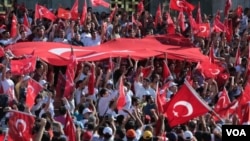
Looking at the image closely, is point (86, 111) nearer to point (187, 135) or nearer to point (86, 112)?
point (86, 112)

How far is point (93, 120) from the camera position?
13.6m

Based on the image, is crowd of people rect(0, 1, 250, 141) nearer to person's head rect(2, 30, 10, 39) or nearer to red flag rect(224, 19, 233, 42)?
person's head rect(2, 30, 10, 39)

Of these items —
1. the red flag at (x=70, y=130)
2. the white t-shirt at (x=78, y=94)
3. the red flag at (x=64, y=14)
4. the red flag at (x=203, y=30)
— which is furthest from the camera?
the red flag at (x=203, y=30)

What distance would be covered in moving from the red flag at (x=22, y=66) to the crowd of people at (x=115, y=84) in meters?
0.12

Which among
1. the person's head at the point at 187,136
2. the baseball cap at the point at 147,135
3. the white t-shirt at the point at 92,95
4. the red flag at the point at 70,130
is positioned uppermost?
the red flag at the point at 70,130

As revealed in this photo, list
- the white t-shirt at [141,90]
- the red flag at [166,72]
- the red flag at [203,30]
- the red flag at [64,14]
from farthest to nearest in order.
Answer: the red flag at [203,30] < the red flag at [64,14] < the red flag at [166,72] < the white t-shirt at [141,90]

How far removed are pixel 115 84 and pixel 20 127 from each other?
6.35 m

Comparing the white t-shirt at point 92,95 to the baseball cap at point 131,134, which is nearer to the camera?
the baseball cap at point 131,134

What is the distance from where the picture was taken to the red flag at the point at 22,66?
15656mm

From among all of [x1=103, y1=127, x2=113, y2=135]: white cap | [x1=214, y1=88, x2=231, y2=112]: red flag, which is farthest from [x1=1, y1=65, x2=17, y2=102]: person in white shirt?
[x1=214, y1=88, x2=231, y2=112]: red flag

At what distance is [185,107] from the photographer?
11945mm

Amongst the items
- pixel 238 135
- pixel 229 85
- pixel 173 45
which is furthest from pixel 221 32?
pixel 238 135

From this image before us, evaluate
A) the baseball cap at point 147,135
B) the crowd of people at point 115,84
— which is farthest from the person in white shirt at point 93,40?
the baseball cap at point 147,135

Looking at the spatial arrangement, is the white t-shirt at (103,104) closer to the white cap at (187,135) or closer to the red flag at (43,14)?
the white cap at (187,135)
